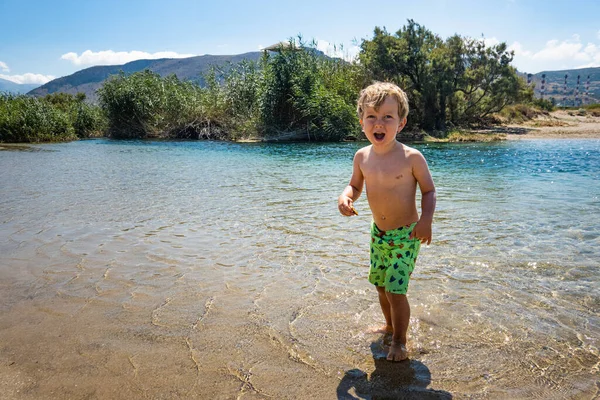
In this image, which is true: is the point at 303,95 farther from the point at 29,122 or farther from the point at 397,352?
the point at 397,352

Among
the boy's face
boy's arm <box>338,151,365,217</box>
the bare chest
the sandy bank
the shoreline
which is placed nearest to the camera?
the boy's face

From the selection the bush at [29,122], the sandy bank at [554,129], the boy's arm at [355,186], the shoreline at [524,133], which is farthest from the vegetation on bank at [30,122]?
the boy's arm at [355,186]

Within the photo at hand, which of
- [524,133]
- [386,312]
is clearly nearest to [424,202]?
[386,312]

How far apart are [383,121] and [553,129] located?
108 feet

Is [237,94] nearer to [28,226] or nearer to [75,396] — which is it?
[28,226]

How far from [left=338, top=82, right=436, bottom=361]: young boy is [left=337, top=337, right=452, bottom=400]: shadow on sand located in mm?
93

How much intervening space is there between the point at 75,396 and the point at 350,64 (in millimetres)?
28957

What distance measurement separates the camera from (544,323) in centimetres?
286

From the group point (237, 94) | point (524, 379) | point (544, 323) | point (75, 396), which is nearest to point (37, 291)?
point (75, 396)

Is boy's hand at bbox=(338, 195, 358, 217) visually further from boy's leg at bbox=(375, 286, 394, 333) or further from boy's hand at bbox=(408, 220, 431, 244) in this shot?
boy's leg at bbox=(375, 286, 394, 333)

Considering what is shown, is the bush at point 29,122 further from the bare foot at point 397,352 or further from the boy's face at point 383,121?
the bare foot at point 397,352

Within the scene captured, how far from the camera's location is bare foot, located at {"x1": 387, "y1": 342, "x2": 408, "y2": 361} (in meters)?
2.43

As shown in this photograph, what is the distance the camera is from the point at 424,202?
2533 millimetres

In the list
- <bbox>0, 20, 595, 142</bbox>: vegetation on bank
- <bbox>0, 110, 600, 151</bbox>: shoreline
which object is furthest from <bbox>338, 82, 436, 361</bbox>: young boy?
<bbox>0, 110, 600, 151</bbox>: shoreline
